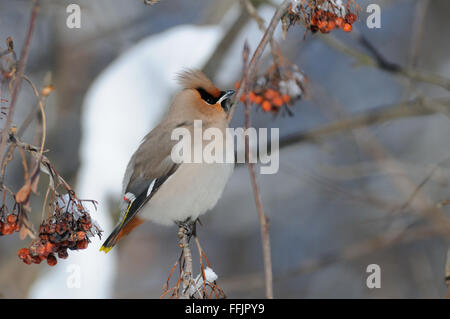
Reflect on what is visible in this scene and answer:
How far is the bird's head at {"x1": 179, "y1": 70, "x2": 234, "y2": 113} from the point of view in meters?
3.20

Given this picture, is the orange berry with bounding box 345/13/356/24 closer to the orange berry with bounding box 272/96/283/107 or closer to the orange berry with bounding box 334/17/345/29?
the orange berry with bounding box 334/17/345/29

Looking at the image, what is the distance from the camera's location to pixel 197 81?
10.5ft

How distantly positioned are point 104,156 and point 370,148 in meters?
2.07

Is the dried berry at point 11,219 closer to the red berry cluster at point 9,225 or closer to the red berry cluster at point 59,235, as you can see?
the red berry cluster at point 9,225

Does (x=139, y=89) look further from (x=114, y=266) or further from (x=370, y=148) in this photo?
(x=370, y=148)

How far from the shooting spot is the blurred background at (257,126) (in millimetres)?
3982

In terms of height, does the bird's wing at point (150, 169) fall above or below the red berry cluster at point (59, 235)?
above

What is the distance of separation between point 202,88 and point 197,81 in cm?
5

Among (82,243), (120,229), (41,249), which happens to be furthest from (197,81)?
(41,249)

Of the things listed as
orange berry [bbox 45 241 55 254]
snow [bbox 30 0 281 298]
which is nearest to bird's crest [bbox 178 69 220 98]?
snow [bbox 30 0 281 298]

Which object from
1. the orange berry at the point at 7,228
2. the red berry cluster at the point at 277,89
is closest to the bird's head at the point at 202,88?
the red berry cluster at the point at 277,89

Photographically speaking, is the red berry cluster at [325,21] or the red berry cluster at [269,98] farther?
the red berry cluster at [269,98]
